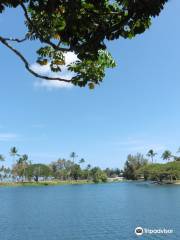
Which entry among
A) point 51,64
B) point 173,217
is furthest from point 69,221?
point 51,64

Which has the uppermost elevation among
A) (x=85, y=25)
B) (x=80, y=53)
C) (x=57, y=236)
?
(x=85, y=25)

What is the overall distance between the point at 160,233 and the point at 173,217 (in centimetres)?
1368

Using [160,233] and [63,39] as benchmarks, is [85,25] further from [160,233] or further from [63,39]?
[160,233]

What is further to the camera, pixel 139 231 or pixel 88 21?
pixel 139 231

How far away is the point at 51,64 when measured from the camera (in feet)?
25.5
